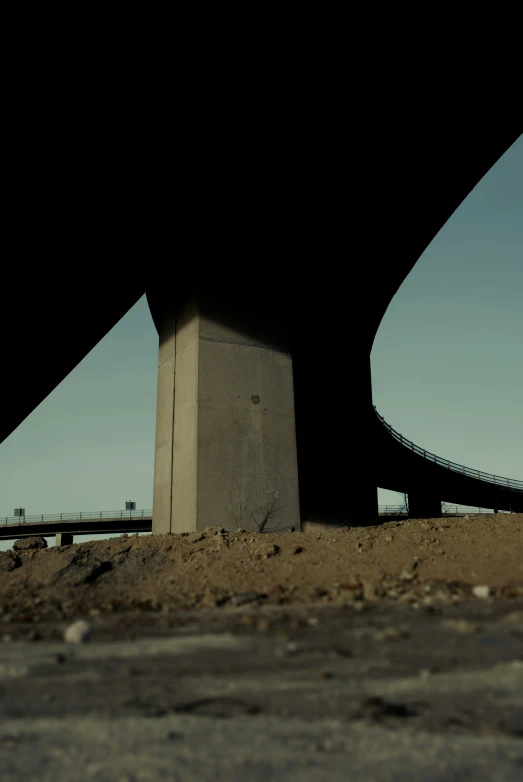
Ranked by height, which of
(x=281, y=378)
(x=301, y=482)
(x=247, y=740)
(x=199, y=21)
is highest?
(x=199, y=21)

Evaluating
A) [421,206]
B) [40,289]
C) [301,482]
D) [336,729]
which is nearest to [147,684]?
[336,729]

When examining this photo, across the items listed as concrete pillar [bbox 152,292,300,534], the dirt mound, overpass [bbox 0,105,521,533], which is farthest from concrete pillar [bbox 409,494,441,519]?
the dirt mound

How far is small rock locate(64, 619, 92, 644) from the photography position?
3758 millimetres

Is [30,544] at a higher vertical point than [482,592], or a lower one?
higher

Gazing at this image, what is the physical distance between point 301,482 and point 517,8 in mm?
16605

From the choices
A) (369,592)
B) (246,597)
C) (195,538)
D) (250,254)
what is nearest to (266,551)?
(195,538)

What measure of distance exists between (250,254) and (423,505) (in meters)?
35.8

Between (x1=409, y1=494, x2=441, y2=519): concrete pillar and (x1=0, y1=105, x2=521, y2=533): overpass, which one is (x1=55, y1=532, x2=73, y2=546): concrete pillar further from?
(x1=0, y1=105, x2=521, y2=533): overpass

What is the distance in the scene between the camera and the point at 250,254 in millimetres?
15695

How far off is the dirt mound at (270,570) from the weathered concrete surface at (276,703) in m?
1.00

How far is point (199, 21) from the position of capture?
957 cm

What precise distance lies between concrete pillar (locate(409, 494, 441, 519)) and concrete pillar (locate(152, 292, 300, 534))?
34169 millimetres

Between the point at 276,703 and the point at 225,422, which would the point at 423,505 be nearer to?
the point at 225,422

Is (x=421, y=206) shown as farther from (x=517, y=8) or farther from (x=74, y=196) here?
(x=74, y=196)
